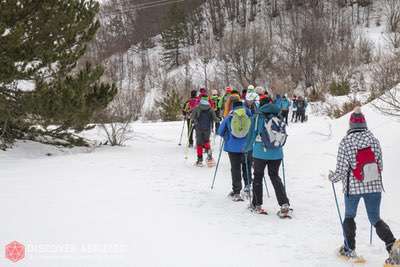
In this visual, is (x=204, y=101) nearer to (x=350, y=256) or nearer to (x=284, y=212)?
(x=284, y=212)

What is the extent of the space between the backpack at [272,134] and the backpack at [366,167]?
1581 millimetres

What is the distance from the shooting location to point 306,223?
6199mm

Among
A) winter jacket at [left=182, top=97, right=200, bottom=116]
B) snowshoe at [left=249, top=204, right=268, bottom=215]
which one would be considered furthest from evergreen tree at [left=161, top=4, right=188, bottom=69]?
snowshoe at [left=249, top=204, right=268, bottom=215]

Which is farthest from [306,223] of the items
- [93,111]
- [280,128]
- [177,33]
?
[177,33]

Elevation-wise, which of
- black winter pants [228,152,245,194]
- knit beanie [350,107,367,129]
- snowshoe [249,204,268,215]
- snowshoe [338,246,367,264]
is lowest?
snowshoe [338,246,367,264]

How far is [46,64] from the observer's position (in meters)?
11.6

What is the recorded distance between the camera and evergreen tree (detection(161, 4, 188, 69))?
49.5 metres

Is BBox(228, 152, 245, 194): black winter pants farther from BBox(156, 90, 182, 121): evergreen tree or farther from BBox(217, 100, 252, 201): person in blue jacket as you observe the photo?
BBox(156, 90, 182, 121): evergreen tree

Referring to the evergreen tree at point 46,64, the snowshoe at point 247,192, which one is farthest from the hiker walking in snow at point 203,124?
the evergreen tree at point 46,64

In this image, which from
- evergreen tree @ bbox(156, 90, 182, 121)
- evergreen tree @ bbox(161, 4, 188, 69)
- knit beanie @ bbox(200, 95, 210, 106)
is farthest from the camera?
evergreen tree @ bbox(161, 4, 188, 69)

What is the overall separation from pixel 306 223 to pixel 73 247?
3.05 m

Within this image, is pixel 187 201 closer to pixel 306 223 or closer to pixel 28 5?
pixel 306 223

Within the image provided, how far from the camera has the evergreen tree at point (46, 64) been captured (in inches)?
427

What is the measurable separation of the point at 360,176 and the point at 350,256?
0.87 m
